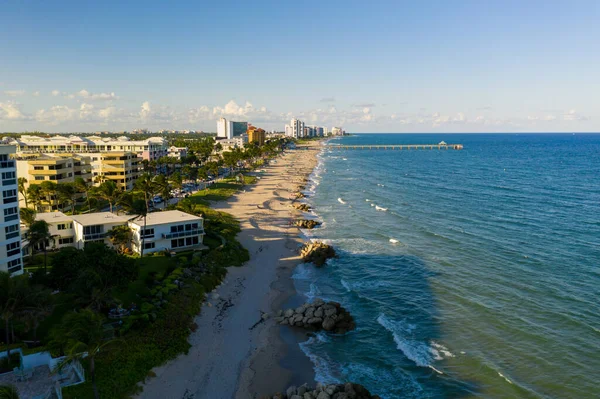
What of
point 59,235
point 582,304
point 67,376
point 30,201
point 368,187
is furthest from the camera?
point 368,187

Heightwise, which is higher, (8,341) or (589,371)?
(8,341)

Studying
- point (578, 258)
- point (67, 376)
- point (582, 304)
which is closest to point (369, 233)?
point (578, 258)

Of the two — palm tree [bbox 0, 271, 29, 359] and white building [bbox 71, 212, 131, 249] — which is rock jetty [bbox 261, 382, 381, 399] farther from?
white building [bbox 71, 212, 131, 249]

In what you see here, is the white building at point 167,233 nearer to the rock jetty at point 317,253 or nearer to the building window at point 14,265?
the building window at point 14,265

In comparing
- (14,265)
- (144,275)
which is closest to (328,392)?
(144,275)

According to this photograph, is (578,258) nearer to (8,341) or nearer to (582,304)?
(582,304)
